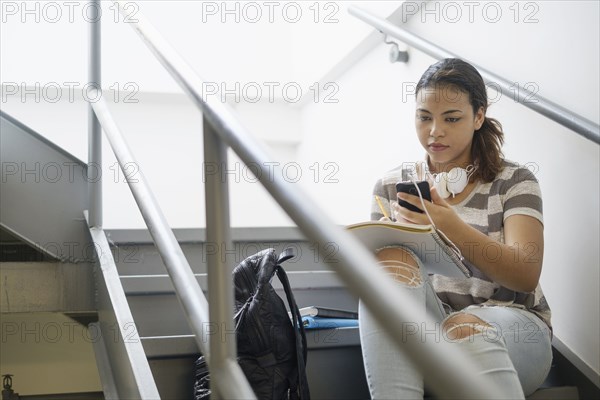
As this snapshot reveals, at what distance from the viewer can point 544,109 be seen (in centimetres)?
163

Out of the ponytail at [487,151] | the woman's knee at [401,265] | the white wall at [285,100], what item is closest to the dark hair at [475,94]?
the ponytail at [487,151]

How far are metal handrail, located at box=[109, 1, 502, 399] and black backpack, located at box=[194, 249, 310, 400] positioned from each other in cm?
51

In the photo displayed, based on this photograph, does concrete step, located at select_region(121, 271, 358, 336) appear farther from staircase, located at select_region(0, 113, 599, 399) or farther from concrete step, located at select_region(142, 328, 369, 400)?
concrete step, located at select_region(142, 328, 369, 400)

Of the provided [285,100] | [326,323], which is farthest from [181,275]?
[285,100]

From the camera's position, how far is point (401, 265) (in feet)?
4.03

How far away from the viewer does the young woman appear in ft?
3.68

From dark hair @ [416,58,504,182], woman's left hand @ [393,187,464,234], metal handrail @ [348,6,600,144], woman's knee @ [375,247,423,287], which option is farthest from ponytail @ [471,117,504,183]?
woman's knee @ [375,247,423,287]

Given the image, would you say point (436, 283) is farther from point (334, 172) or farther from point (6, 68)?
point (6, 68)

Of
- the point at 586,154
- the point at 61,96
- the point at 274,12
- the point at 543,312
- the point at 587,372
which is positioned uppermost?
the point at 274,12

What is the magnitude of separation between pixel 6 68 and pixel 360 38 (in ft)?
5.28

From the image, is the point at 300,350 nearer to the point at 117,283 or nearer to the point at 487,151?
the point at 117,283

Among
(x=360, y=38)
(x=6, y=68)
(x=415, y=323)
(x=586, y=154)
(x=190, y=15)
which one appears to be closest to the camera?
(x=415, y=323)

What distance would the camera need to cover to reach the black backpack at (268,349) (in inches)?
51.3

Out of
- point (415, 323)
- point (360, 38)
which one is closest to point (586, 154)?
point (415, 323)
